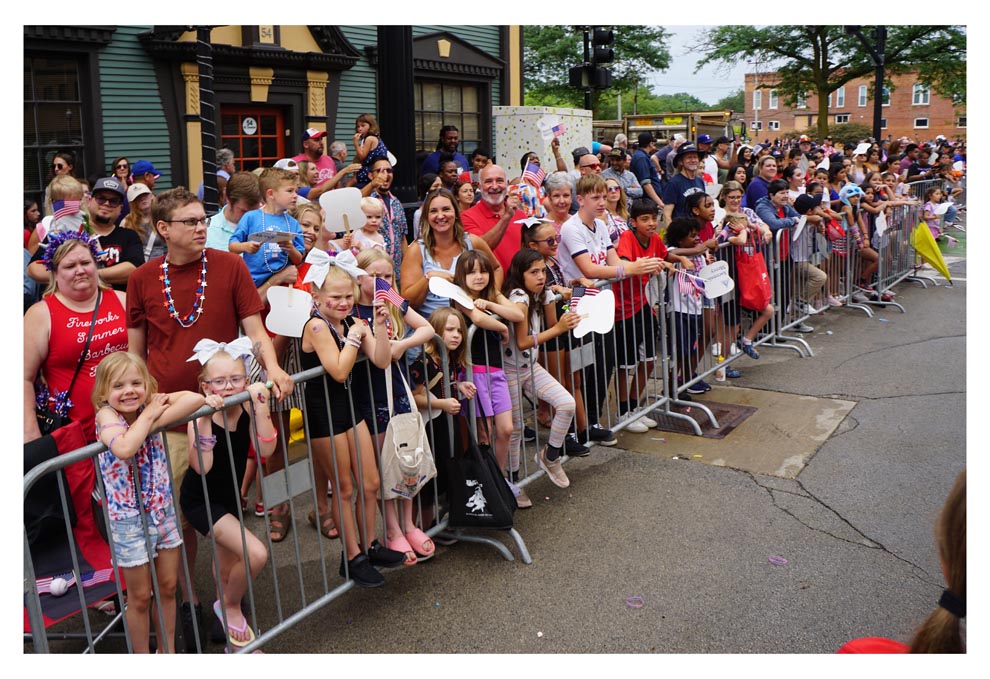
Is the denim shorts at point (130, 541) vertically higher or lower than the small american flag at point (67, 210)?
lower

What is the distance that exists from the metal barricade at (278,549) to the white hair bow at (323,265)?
1.39 ft

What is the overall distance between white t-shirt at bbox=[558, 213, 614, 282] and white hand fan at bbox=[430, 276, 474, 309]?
1659 millimetres

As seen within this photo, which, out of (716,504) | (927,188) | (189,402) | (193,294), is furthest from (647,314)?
(927,188)

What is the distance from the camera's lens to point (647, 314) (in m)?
6.57

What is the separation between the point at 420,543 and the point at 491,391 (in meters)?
0.97

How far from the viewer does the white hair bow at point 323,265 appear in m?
3.98

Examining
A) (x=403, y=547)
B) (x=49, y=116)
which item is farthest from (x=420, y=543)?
(x=49, y=116)

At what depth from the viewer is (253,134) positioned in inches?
535

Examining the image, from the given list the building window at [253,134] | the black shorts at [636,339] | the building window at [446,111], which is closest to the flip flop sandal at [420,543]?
the black shorts at [636,339]

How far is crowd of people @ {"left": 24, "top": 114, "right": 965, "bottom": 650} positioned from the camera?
356 cm

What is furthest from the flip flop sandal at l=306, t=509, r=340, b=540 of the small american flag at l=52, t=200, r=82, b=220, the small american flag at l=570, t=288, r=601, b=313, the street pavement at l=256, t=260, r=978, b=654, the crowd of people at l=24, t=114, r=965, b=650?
the small american flag at l=52, t=200, r=82, b=220

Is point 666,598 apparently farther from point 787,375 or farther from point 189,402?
point 787,375

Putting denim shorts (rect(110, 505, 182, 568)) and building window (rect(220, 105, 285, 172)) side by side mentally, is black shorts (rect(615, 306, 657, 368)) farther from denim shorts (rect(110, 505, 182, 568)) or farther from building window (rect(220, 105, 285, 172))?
building window (rect(220, 105, 285, 172))

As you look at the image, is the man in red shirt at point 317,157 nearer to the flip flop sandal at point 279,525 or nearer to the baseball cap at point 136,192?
the baseball cap at point 136,192
